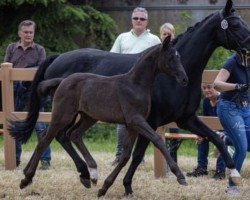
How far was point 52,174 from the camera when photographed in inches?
333

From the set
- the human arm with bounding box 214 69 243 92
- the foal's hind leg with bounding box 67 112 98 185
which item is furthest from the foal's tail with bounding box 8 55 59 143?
the human arm with bounding box 214 69 243 92

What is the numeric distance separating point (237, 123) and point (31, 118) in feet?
7.56

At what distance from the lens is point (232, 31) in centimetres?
678

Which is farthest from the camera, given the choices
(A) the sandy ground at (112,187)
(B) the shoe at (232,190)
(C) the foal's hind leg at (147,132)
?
(B) the shoe at (232,190)

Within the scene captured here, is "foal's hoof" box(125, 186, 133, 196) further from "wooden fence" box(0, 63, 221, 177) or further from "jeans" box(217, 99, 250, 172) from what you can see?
"wooden fence" box(0, 63, 221, 177)

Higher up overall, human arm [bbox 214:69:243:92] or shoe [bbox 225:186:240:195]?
human arm [bbox 214:69:243:92]

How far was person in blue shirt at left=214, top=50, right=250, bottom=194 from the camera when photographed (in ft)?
22.8

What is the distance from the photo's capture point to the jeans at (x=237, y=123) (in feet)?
23.0

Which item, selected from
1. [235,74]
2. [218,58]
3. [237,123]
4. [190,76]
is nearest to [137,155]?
[190,76]

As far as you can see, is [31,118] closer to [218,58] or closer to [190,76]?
[190,76]

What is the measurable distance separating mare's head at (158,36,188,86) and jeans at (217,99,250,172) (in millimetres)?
1086

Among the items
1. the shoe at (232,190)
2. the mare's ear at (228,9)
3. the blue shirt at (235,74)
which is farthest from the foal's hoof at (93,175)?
the mare's ear at (228,9)

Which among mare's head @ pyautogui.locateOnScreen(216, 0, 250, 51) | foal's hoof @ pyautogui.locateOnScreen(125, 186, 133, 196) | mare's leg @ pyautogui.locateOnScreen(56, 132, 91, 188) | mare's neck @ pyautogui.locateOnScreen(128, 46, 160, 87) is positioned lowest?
foal's hoof @ pyautogui.locateOnScreen(125, 186, 133, 196)

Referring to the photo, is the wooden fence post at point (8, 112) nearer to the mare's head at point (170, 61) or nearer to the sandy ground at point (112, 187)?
the sandy ground at point (112, 187)
